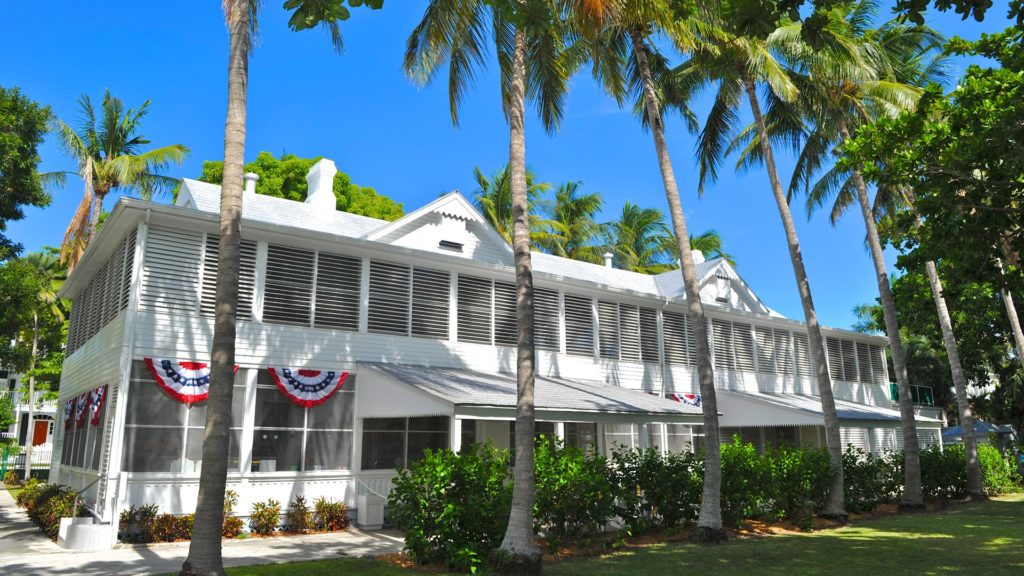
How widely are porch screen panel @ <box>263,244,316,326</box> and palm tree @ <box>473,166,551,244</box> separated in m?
21.1

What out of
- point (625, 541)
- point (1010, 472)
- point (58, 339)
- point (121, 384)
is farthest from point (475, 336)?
point (58, 339)

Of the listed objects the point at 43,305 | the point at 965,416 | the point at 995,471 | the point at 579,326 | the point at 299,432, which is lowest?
the point at 995,471

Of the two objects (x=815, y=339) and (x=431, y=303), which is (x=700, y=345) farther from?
(x=431, y=303)

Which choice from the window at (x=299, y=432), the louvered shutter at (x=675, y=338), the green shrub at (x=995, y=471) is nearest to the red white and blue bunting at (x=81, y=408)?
the window at (x=299, y=432)

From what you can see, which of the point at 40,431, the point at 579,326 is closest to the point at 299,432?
the point at 579,326

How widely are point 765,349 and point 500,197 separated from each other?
1723cm

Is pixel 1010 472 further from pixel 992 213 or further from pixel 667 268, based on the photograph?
pixel 667 268

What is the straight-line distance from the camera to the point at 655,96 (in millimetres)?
14320

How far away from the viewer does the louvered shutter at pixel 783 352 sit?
24397 mm

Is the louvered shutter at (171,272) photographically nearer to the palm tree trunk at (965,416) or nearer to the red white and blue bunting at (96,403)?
the red white and blue bunting at (96,403)

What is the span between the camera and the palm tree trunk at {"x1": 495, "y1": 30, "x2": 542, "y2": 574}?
30.4 feet

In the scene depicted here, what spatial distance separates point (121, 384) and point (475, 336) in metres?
7.74

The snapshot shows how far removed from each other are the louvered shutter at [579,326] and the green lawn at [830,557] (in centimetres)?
736

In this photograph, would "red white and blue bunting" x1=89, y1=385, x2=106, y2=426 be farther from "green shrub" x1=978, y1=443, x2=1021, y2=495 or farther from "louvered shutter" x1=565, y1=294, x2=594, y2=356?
"green shrub" x1=978, y1=443, x2=1021, y2=495
